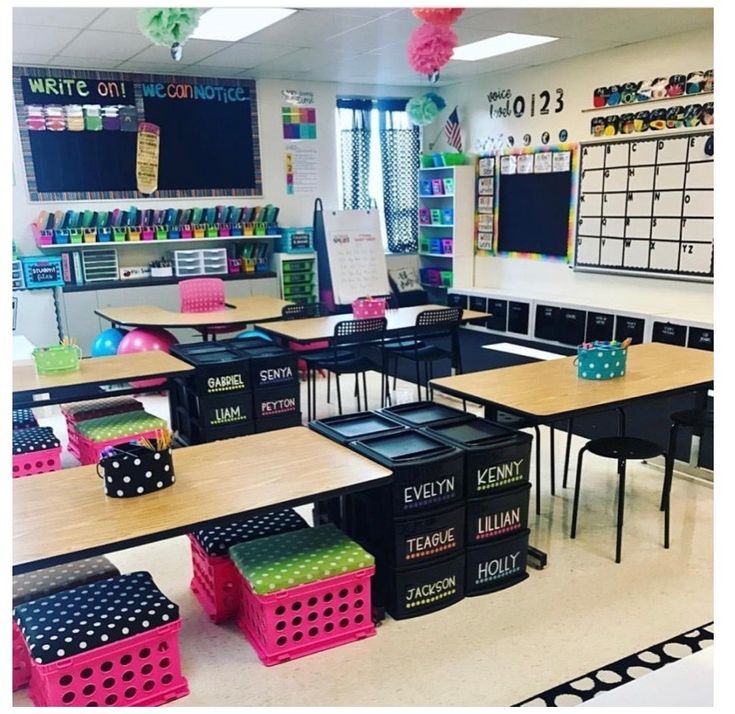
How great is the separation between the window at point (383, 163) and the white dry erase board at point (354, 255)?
102 centimetres

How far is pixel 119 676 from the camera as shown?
2039 mm

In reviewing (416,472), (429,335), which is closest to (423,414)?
(416,472)

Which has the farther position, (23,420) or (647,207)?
(647,207)

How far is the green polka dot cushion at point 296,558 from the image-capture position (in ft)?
7.47

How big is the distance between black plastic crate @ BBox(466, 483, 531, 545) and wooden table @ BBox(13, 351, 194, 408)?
6.16 ft

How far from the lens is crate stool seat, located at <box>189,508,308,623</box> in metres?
2.54

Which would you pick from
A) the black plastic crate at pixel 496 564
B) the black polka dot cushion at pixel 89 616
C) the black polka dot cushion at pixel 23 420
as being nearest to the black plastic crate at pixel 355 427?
the black plastic crate at pixel 496 564

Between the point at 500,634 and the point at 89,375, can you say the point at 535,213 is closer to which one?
the point at 89,375

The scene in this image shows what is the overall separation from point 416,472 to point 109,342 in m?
4.12

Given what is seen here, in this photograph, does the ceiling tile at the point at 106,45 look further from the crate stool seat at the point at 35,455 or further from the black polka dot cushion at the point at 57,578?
the black polka dot cushion at the point at 57,578
